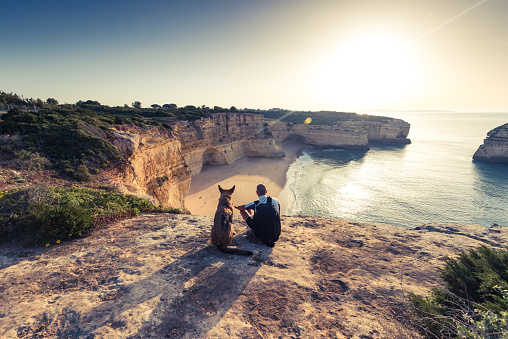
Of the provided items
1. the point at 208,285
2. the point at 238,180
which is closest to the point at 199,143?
the point at 238,180

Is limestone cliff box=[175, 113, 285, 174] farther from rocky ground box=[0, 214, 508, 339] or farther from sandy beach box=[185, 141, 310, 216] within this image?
rocky ground box=[0, 214, 508, 339]

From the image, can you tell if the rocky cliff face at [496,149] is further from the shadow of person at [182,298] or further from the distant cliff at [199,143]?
the shadow of person at [182,298]

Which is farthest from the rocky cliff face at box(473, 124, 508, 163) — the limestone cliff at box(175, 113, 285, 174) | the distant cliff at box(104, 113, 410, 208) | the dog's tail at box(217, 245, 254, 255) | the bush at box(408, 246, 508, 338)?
the dog's tail at box(217, 245, 254, 255)

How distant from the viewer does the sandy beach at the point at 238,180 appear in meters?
22.0

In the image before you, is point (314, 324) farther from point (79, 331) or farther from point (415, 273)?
point (79, 331)

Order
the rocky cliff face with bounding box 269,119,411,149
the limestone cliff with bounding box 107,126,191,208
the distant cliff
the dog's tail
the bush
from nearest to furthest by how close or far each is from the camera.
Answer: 1. the bush
2. the dog's tail
3. the limestone cliff with bounding box 107,126,191,208
4. the distant cliff
5. the rocky cliff face with bounding box 269,119,411,149

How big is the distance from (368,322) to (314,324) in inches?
37.7

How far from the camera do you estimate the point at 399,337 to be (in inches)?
117

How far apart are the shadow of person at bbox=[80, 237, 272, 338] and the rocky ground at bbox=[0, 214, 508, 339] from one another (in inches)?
0.7

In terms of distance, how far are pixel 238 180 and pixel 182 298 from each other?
85.3ft

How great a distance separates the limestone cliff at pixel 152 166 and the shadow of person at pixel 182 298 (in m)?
6.88

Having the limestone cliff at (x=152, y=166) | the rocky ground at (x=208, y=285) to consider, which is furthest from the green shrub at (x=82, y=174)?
the rocky ground at (x=208, y=285)

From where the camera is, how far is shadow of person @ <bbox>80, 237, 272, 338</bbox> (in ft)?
9.84

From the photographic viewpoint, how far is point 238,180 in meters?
29.6
